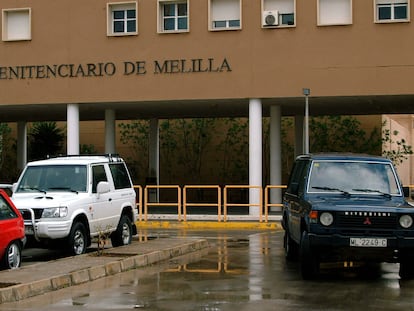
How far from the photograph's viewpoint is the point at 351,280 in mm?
12609

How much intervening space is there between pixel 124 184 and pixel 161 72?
11.8m

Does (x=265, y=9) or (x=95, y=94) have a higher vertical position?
(x=265, y=9)

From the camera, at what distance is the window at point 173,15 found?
96.5 ft

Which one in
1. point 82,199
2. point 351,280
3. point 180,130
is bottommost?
point 351,280

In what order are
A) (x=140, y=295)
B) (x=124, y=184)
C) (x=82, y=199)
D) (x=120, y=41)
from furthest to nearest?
(x=120, y=41)
(x=124, y=184)
(x=82, y=199)
(x=140, y=295)

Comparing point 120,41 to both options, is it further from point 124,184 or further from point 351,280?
point 351,280

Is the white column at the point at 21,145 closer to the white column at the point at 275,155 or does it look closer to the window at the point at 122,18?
the window at the point at 122,18

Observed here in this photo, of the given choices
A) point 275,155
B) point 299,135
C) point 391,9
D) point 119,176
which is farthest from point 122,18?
point 119,176

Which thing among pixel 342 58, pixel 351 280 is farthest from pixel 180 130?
pixel 351 280

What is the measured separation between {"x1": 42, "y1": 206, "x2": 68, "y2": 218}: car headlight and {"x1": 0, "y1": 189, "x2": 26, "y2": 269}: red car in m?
1.53

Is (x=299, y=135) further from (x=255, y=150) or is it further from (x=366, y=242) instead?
(x=366, y=242)

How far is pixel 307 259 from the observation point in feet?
40.4

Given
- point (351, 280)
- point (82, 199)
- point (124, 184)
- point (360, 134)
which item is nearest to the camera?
point (351, 280)

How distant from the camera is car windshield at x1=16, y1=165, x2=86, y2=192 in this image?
635 inches
